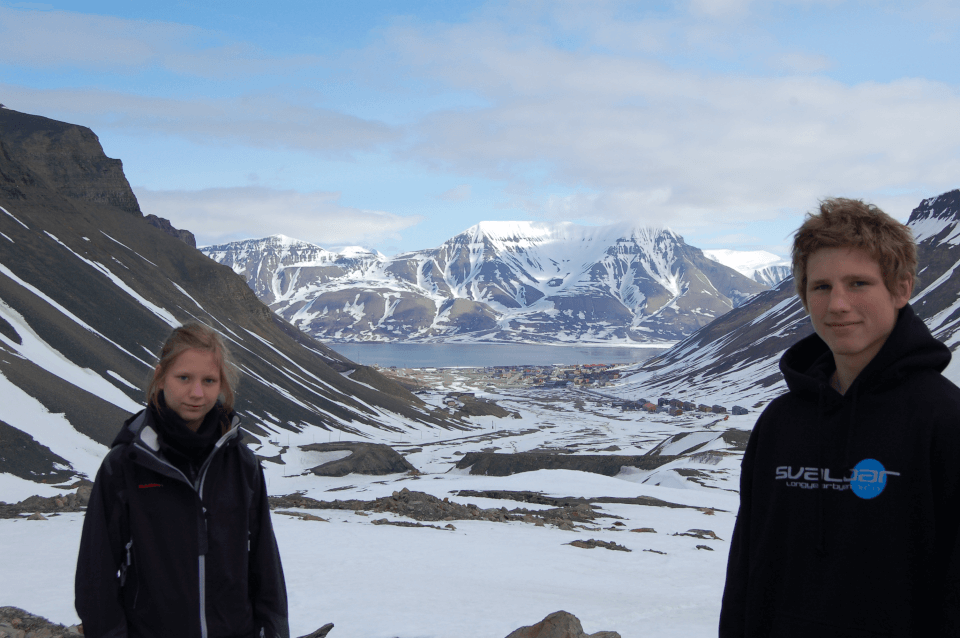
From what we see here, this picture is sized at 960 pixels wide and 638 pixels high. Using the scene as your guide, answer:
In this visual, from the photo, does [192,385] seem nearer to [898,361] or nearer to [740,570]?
[740,570]

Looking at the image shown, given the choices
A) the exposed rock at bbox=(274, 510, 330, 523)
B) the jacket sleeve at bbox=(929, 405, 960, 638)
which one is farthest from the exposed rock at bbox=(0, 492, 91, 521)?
the jacket sleeve at bbox=(929, 405, 960, 638)

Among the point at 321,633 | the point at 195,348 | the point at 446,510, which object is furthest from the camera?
the point at 446,510

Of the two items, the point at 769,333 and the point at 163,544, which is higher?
the point at 769,333

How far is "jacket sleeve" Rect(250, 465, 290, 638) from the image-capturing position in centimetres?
467

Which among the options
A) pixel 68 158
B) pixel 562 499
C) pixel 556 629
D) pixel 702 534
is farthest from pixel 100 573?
pixel 68 158

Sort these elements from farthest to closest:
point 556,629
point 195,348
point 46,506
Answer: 1. point 46,506
2. point 556,629
3. point 195,348

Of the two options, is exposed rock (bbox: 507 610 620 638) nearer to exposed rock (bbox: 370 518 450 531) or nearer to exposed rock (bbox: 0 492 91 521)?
exposed rock (bbox: 370 518 450 531)

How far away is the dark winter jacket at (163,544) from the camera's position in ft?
13.8

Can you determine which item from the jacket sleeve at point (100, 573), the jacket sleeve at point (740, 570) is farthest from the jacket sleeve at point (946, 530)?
the jacket sleeve at point (100, 573)

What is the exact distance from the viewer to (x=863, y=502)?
Result: 9.91 feet

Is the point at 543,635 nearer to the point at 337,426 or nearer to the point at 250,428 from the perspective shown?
the point at 250,428

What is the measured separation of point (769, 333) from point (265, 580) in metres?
171

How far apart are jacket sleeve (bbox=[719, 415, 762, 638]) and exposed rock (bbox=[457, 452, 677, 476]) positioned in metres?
44.5

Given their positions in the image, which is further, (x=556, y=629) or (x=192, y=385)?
(x=556, y=629)
